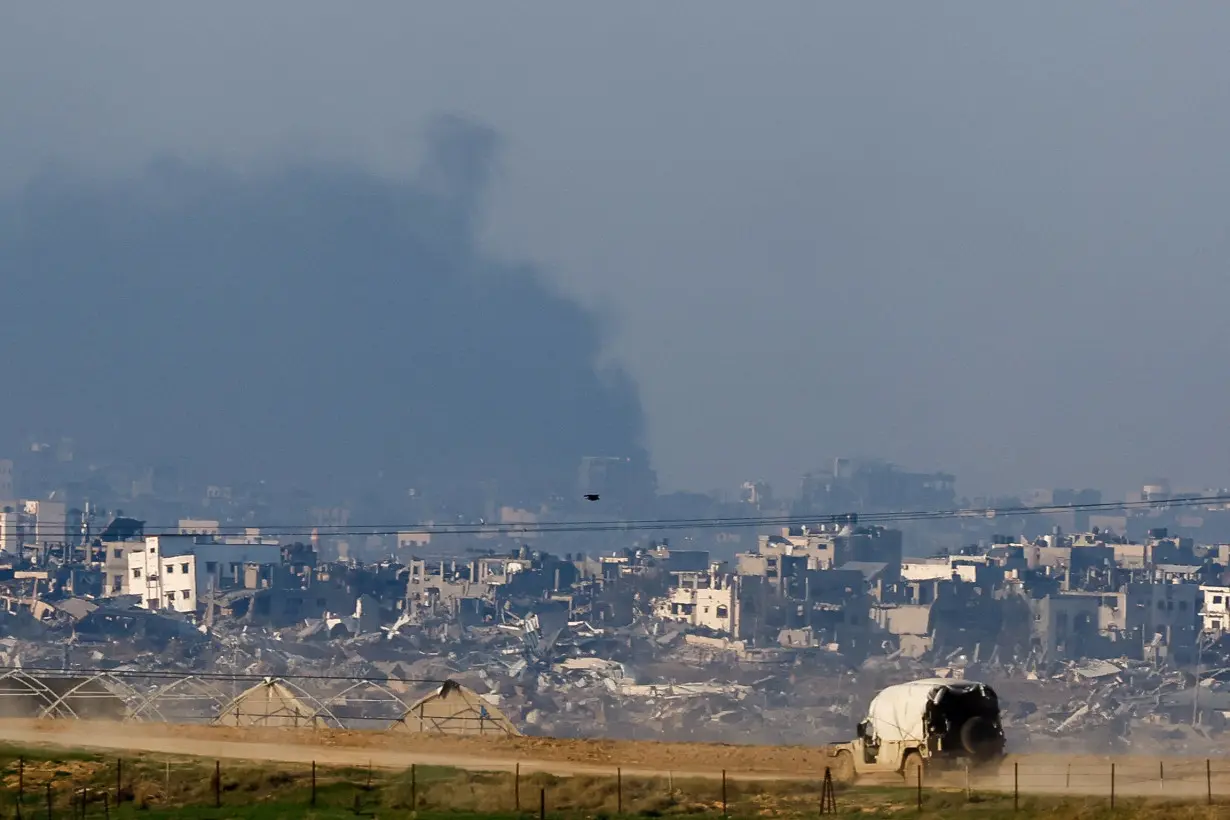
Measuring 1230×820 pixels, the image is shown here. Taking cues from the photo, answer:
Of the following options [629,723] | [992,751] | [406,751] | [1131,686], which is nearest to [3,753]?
[406,751]

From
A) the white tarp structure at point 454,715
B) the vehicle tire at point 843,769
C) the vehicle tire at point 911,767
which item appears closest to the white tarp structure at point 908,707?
the vehicle tire at point 911,767

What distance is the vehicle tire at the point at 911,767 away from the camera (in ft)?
183

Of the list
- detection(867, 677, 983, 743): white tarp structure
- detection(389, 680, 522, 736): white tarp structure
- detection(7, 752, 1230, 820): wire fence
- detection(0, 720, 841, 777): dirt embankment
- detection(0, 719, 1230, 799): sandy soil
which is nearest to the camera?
detection(7, 752, 1230, 820): wire fence

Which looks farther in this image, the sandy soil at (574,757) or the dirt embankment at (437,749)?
the dirt embankment at (437,749)

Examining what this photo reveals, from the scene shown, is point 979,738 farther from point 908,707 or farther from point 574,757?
point 574,757

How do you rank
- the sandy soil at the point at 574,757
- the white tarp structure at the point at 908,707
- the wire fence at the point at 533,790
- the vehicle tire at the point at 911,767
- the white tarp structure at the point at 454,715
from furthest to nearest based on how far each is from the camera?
the white tarp structure at the point at 454,715 → the white tarp structure at the point at 908,707 → the sandy soil at the point at 574,757 → the vehicle tire at the point at 911,767 → the wire fence at the point at 533,790

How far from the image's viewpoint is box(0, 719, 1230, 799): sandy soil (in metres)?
56.0

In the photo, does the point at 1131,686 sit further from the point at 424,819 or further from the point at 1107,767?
the point at 424,819

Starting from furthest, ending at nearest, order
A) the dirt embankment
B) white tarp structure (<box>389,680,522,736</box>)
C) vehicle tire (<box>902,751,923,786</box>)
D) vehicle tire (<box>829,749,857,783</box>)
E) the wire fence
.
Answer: white tarp structure (<box>389,680,522,736</box>) < the dirt embankment < vehicle tire (<box>829,749,857,783</box>) < vehicle tire (<box>902,751,923,786</box>) < the wire fence

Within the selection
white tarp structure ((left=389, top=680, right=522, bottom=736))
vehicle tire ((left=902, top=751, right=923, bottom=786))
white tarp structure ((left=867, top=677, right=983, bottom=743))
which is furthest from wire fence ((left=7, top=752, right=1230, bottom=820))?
white tarp structure ((left=389, top=680, right=522, bottom=736))

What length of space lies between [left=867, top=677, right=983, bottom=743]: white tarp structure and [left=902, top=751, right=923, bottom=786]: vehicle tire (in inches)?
16.8

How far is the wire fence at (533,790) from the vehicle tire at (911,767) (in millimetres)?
177

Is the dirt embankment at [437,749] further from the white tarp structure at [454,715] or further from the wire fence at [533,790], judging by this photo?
the white tarp structure at [454,715]

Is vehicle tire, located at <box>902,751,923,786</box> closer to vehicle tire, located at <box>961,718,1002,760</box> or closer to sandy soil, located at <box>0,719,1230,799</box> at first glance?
sandy soil, located at <box>0,719,1230,799</box>
